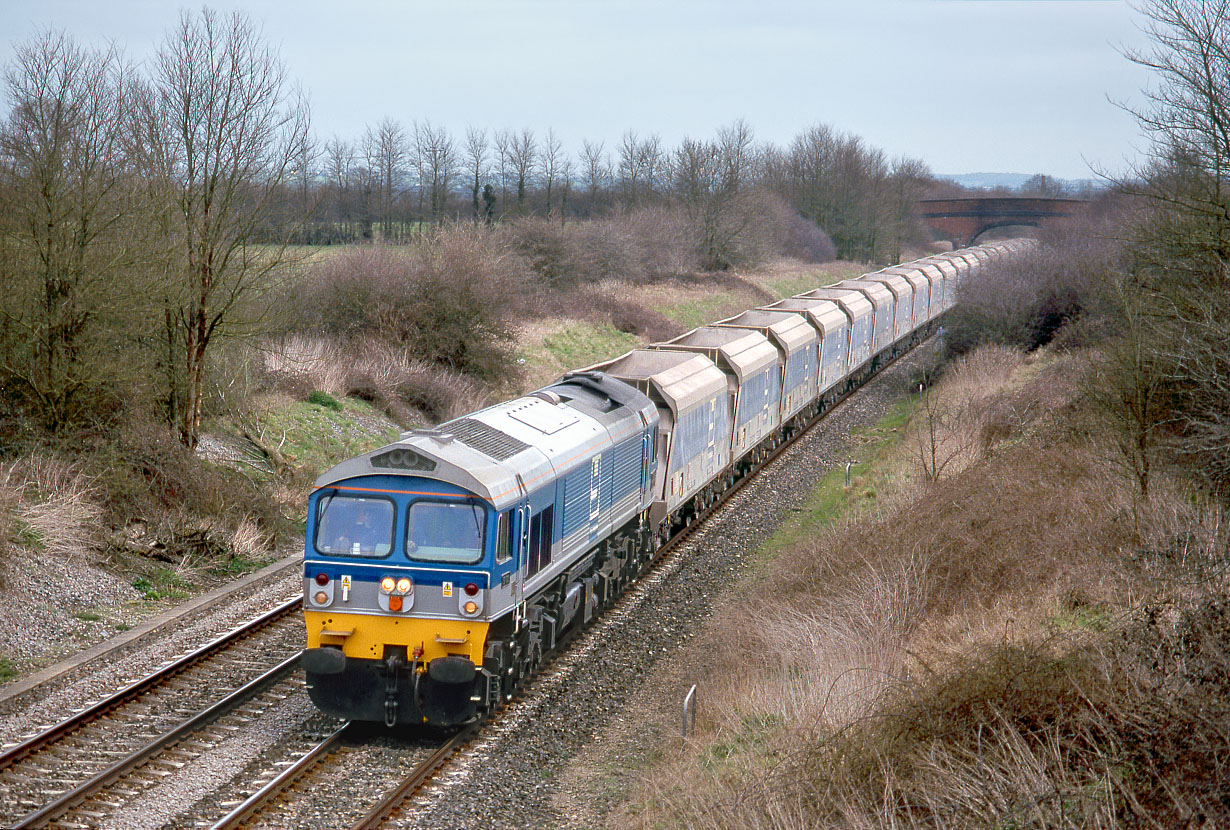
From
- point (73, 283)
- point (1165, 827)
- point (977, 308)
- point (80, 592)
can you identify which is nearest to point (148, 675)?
point (80, 592)

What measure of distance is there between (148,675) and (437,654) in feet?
13.0

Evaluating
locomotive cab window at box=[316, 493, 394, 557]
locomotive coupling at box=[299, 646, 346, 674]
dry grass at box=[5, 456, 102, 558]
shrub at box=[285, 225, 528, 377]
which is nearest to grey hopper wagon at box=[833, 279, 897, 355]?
shrub at box=[285, 225, 528, 377]

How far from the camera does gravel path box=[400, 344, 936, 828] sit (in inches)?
370

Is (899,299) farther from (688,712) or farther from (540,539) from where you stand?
(688,712)

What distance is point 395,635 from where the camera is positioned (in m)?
10.3

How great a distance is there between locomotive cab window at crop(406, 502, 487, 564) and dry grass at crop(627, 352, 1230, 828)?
2.78 m

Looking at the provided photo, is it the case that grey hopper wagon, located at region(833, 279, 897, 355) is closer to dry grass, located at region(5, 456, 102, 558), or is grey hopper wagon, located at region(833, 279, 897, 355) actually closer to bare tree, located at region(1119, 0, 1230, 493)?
bare tree, located at region(1119, 0, 1230, 493)

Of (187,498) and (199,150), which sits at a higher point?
(199,150)

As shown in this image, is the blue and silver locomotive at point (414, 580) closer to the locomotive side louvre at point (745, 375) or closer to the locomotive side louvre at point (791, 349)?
the locomotive side louvre at point (745, 375)

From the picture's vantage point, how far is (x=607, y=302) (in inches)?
1727

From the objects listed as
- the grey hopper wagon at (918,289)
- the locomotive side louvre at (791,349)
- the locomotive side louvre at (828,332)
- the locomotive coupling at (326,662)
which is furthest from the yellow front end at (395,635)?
the grey hopper wagon at (918,289)

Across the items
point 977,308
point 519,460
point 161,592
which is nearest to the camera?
point 519,460

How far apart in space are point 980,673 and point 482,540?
4.77 meters

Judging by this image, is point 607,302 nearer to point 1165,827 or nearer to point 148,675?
point 148,675
